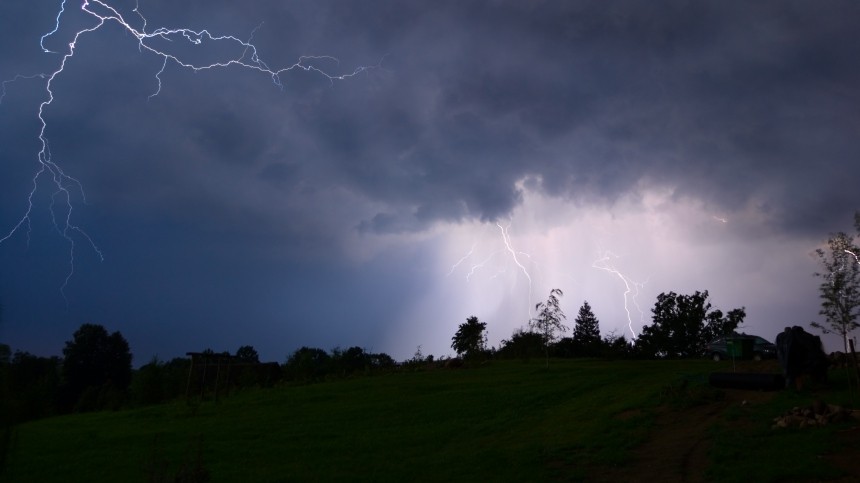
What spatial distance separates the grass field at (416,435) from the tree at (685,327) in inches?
1317

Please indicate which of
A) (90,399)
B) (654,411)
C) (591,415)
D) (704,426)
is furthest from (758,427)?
(90,399)

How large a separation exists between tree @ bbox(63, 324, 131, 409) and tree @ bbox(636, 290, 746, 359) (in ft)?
160

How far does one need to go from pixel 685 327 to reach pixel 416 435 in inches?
1938

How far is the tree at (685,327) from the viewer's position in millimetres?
58781

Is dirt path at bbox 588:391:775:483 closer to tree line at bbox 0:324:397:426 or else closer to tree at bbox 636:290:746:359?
tree line at bbox 0:324:397:426

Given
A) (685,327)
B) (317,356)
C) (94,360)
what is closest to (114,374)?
(94,360)

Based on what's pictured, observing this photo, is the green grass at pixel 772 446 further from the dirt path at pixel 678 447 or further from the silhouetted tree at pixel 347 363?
the silhouetted tree at pixel 347 363

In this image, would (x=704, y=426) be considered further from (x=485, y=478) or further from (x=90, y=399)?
(x=90, y=399)

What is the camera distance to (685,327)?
60188 mm

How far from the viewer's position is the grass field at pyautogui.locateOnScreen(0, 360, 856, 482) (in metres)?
12.7

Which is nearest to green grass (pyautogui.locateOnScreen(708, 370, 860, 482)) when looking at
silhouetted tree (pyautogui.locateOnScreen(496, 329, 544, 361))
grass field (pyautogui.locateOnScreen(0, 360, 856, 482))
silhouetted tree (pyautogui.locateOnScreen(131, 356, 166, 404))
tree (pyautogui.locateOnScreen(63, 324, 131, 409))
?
grass field (pyautogui.locateOnScreen(0, 360, 856, 482))

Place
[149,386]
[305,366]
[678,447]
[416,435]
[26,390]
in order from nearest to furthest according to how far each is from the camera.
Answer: [26,390] → [678,447] → [416,435] → [149,386] → [305,366]

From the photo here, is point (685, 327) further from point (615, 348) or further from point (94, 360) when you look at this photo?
point (94, 360)

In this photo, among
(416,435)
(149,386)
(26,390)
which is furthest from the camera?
(149,386)
